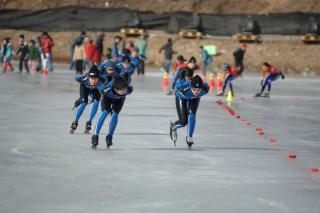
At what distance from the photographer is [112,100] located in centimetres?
1374

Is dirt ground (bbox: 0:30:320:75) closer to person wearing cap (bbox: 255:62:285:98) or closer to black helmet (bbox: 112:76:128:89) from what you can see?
person wearing cap (bbox: 255:62:285:98)

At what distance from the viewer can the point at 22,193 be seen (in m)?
9.35

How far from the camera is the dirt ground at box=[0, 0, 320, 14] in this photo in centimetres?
5831

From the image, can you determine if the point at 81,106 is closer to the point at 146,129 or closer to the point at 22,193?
the point at 146,129

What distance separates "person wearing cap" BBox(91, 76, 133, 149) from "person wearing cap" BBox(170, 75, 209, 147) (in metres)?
1.00

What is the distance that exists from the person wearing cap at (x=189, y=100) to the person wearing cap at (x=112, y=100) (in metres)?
1.00

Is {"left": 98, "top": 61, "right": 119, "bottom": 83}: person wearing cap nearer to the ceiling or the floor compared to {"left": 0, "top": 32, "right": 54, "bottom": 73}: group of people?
nearer to the ceiling

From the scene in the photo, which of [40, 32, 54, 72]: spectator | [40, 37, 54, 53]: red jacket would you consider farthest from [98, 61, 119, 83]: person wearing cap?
[40, 37, 54, 53]: red jacket

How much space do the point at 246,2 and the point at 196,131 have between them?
4559 cm

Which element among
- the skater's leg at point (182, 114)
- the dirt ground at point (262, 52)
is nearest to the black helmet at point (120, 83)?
the skater's leg at point (182, 114)

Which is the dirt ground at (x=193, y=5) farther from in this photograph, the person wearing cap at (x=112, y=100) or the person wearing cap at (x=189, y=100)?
the person wearing cap at (x=112, y=100)

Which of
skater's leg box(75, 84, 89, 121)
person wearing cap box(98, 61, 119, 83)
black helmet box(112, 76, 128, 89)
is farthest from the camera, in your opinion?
person wearing cap box(98, 61, 119, 83)

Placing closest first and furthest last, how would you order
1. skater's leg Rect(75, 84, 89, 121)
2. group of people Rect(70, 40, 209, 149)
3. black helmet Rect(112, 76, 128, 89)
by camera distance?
black helmet Rect(112, 76, 128, 89) → group of people Rect(70, 40, 209, 149) → skater's leg Rect(75, 84, 89, 121)

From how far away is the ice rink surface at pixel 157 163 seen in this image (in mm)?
9055
